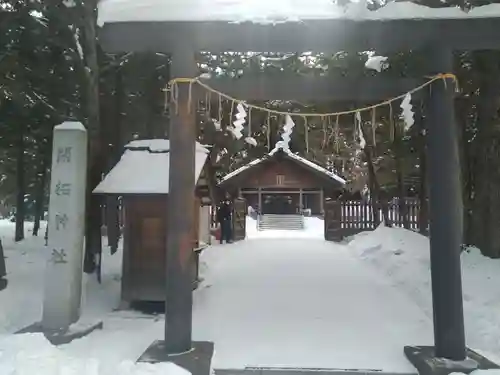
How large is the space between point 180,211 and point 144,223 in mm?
3723

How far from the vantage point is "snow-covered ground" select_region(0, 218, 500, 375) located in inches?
244

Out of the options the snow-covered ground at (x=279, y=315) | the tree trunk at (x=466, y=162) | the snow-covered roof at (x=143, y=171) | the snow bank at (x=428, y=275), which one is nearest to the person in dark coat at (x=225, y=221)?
the snow bank at (x=428, y=275)

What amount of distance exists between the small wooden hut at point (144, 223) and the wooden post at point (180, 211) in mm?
2983

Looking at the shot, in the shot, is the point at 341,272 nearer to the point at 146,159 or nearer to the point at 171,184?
the point at 146,159

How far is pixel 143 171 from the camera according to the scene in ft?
32.3

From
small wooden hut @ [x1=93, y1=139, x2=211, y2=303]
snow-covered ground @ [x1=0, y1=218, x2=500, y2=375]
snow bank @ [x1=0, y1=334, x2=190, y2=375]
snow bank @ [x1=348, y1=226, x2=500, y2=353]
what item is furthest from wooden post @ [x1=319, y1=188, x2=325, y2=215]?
snow bank @ [x1=0, y1=334, x2=190, y2=375]

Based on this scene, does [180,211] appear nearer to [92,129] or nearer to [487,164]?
[92,129]

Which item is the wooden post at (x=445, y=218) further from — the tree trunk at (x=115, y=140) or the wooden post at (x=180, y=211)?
the tree trunk at (x=115, y=140)

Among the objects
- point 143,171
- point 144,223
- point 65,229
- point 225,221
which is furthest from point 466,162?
point 65,229

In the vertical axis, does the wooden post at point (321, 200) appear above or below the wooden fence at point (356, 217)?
above

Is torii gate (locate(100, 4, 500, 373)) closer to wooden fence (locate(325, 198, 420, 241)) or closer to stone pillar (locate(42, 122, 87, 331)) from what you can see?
stone pillar (locate(42, 122, 87, 331))

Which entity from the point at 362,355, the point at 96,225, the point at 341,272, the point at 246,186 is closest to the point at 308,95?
the point at 362,355

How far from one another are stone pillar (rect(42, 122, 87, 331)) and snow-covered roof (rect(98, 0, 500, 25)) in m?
2.19

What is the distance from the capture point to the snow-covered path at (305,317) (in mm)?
6551
